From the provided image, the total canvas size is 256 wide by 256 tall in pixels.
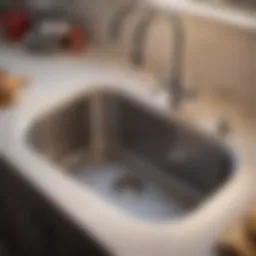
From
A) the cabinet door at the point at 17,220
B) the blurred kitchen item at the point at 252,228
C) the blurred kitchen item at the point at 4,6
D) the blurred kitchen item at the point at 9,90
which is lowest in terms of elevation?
the cabinet door at the point at 17,220

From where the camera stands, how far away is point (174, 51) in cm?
125

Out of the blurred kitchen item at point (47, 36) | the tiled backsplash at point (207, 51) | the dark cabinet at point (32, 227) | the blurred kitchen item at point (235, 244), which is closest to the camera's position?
the blurred kitchen item at point (235, 244)

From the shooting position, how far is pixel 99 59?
1.44m

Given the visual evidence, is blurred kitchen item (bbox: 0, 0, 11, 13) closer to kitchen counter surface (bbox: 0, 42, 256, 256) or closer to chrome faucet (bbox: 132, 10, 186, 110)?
kitchen counter surface (bbox: 0, 42, 256, 256)

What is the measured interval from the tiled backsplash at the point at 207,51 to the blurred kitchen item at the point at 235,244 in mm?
460

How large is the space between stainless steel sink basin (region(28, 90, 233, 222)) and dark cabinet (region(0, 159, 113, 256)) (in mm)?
135

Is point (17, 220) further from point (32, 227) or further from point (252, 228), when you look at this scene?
point (252, 228)

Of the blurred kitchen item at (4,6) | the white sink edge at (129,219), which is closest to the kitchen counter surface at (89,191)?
the white sink edge at (129,219)

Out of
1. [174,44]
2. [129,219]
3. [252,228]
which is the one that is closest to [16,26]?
[174,44]

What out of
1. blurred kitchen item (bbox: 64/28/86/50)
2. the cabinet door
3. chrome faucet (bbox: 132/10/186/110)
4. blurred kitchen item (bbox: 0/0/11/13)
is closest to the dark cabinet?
the cabinet door

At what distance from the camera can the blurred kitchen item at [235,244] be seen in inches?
30.7

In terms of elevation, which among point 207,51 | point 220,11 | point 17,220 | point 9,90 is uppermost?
point 220,11

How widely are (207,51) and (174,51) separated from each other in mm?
84

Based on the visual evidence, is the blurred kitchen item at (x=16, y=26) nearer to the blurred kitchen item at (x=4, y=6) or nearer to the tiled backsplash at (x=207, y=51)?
the blurred kitchen item at (x=4, y=6)
